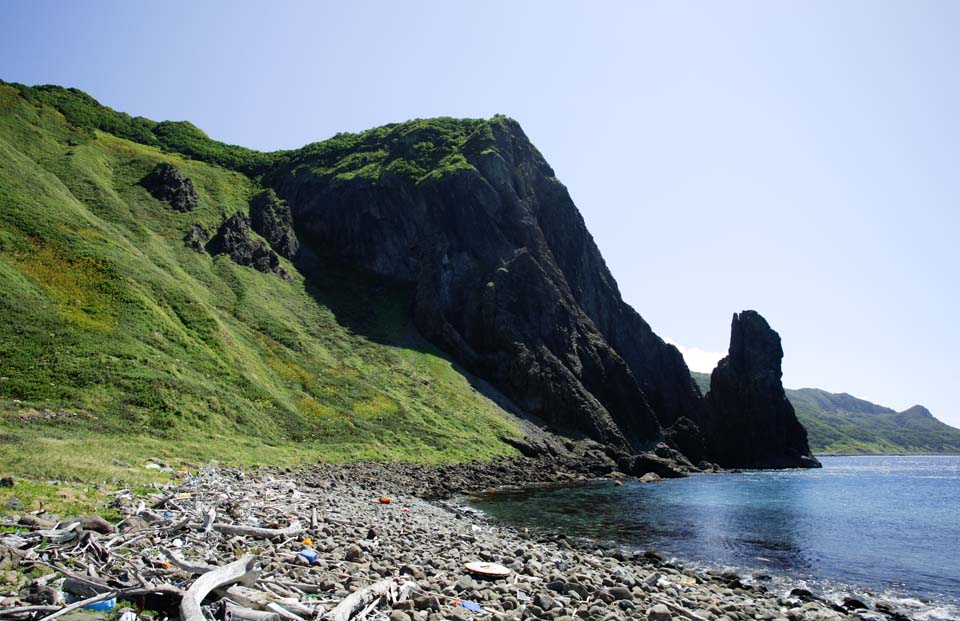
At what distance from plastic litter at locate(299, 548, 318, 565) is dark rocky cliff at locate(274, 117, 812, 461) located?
81397 millimetres

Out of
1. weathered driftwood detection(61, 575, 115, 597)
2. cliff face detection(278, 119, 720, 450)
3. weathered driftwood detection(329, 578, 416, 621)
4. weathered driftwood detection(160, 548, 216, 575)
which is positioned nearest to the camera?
weathered driftwood detection(61, 575, 115, 597)

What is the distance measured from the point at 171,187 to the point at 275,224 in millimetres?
20625

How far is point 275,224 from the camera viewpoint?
372 feet

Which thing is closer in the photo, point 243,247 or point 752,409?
point 243,247

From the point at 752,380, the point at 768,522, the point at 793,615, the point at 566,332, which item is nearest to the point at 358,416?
the point at 768,522

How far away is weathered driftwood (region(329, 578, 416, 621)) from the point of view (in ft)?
30.2

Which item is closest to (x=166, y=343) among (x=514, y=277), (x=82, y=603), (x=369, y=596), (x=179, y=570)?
(x=179, y=570)

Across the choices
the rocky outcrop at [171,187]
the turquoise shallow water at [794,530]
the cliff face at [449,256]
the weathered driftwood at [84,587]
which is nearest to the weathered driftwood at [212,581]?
the weathered driftwood at [84,587]

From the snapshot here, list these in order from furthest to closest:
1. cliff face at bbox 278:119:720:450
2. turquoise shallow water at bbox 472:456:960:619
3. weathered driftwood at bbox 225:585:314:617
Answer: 1. cliff face at bbox 278:119:720:450
2. turquoise shallow water at bbox 472:456:960:619
3. weathered driftwood at bbox 225:585:314:617

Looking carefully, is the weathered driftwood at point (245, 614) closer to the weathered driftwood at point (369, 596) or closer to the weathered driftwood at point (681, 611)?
the weathered driftwood at point (369, 596)

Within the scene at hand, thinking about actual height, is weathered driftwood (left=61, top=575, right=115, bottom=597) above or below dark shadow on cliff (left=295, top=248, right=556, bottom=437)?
below

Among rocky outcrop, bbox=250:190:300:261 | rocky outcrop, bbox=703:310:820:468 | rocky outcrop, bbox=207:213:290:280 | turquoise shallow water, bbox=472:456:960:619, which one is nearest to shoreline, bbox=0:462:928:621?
turquoise shallow water, bbox=472:456:960:619

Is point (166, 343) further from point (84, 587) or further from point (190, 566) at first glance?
point (84, 587)

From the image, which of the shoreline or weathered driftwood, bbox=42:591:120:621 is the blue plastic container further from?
weathered driftwood, bbox=42:591:120:621
